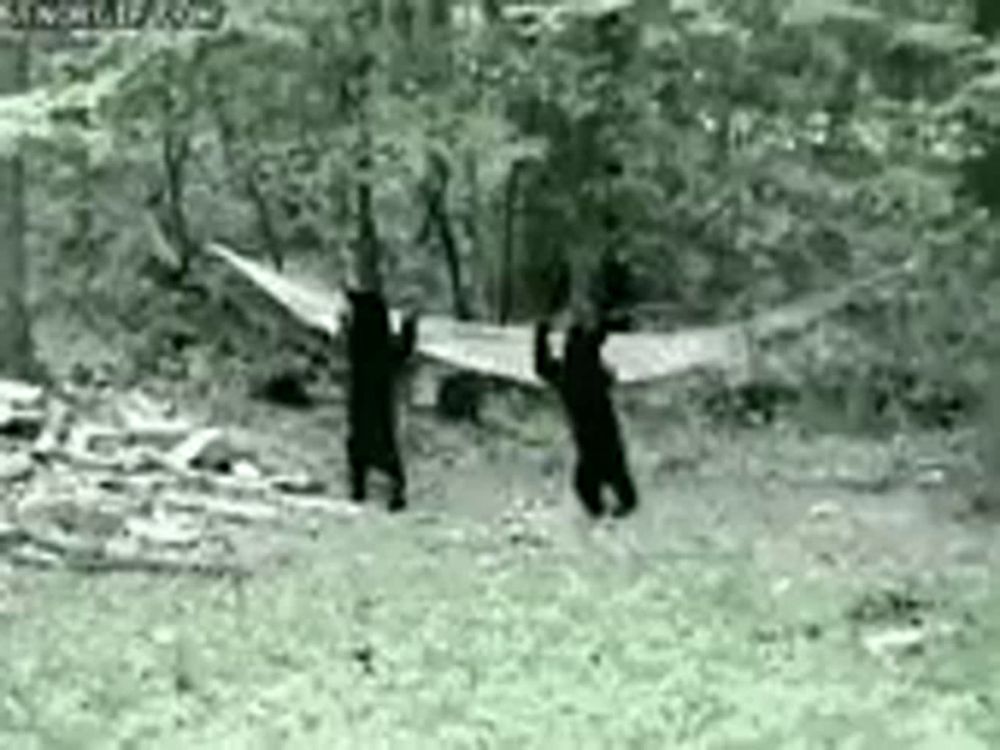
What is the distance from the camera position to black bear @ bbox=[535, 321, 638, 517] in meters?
9.99

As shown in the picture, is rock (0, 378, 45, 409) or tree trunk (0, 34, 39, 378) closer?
rock (0, 378, 45, 409)

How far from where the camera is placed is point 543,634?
727 cm

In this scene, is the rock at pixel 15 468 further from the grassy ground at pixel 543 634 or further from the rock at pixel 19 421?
the grassy ground at pixel 543 634

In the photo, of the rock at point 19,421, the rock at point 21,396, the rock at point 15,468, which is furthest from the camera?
the rock at point 21,396

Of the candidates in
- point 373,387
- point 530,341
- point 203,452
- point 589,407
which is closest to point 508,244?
point 530,341

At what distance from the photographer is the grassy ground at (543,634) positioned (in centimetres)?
605

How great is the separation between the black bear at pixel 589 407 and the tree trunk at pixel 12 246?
320 centimetres

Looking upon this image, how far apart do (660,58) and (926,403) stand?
2.74m

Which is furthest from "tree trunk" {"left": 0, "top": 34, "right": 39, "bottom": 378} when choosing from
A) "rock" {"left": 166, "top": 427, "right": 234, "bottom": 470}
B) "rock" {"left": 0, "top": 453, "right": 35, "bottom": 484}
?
"rock" {"left": 0, "top": 453, "right": 35, "bottom": 484}

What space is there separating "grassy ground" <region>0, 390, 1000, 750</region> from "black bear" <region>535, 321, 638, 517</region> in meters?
0.22

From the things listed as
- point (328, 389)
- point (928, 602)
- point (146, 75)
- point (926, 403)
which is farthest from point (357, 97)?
point (928, 602)

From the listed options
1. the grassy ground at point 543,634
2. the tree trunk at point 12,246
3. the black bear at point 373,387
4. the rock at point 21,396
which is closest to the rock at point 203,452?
the grassy ground at point 543,634

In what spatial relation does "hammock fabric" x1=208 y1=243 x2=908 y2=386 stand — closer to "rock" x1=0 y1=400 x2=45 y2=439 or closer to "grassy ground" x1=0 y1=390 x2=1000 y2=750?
"grassy ground" x1=0 y1=390 x2=1000 y2=750

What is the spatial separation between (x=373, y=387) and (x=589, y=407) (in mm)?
1086
